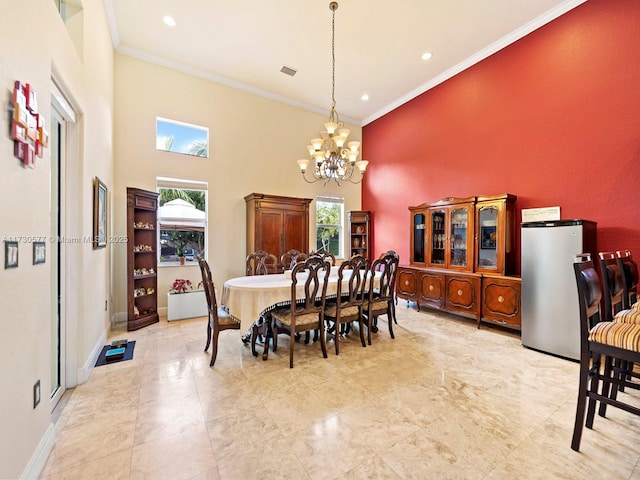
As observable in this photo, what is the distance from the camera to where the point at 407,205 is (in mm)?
5578

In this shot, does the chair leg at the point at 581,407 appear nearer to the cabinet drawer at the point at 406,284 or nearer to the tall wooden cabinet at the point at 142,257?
the cabinet drawer at the point at 406,284

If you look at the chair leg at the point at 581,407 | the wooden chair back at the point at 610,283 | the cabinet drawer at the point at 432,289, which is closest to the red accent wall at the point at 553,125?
the wooden chair back at the point at 610,283

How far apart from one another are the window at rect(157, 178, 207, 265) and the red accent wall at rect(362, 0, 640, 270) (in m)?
4.09

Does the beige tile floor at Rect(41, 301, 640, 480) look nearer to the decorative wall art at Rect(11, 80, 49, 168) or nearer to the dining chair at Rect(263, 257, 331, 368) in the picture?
the dining chair at Rect(263, 257, 331, 368)

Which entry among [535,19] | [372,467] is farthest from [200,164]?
[535,19]

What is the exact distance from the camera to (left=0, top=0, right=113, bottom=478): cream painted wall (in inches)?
48.8

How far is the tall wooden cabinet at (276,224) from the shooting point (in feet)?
15.6

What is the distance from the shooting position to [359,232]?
634 centimetres

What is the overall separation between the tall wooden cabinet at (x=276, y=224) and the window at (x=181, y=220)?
0.80 meters

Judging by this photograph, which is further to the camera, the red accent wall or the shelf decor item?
the shelf decor item

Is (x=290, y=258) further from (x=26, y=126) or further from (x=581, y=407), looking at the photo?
(x=581, y=407)

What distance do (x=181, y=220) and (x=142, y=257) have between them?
2.74 ft

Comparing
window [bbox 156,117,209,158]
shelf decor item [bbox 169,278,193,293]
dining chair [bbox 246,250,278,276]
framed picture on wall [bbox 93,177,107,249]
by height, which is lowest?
shelf decor item [bbox 169,278,193,293]

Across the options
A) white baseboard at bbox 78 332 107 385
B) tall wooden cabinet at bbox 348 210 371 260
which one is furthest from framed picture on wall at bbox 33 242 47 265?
tall wooden cabinet at bbox 348 210 371 260
